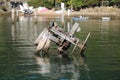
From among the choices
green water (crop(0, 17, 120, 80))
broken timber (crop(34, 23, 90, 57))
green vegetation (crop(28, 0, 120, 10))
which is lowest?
green vegetation (crop(28, 0, 120, 10))

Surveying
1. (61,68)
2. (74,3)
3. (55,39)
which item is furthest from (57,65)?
(74,3)

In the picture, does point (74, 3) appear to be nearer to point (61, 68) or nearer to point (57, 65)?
point (57, 65)

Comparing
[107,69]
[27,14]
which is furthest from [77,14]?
[107,69]

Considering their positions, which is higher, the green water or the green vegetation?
the green water

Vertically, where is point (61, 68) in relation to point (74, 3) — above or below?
above

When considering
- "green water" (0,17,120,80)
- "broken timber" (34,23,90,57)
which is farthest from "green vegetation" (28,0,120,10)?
"broken timber" (34,23,90,57)

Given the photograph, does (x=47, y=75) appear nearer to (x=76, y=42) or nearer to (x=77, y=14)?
(x=76, y=42)

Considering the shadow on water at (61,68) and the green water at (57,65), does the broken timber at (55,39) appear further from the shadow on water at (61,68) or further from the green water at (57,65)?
the shadow on water at (61,68)

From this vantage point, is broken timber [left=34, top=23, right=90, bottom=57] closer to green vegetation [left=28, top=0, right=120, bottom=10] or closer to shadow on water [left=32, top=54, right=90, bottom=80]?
shadow on water [left=32, top=54, right=90, bottom=80]

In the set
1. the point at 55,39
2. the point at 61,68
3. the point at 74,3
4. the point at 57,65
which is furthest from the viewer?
the point at 74,3

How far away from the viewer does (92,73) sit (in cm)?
3116

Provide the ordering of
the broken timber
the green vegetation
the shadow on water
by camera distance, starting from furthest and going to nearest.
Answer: the green vegetation → the broken timber → the shadow on water

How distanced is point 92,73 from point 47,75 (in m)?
3.24

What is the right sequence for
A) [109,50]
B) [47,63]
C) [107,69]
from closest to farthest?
[107,69] < [47,63] < [109,50]
